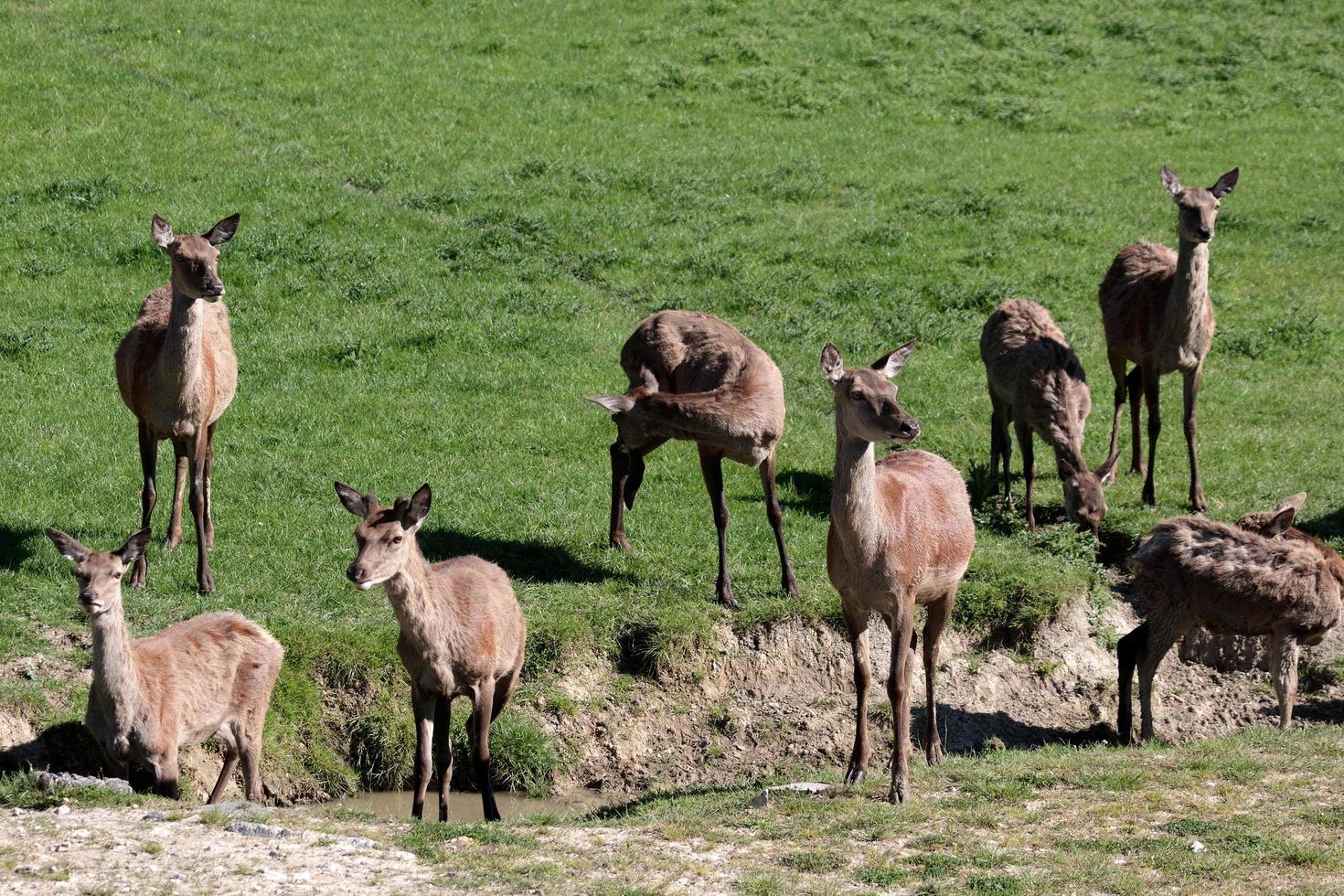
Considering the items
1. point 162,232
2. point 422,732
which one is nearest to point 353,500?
point 422,732

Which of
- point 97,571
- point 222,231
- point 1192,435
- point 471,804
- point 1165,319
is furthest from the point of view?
point 1165,319

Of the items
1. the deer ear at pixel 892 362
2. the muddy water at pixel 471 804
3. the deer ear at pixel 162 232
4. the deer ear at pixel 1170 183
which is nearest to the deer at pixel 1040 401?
the deer ear at pixel 1170 183

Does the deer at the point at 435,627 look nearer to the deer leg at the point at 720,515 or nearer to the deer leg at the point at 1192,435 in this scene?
the deer leg at the point at 720,515

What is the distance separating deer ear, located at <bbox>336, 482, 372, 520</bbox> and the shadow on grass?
3228 mm

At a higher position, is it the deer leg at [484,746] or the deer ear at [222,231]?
the deer ear at [222,231]

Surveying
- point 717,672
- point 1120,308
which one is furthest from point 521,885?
point 1120,308

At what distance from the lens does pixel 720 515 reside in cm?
1275

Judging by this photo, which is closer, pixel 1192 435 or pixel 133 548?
pixel 133 548

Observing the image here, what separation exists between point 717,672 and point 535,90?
51.2 ft

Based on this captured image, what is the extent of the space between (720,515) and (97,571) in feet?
16.6

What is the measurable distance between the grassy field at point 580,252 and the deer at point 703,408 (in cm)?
46

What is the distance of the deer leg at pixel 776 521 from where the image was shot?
12695mm

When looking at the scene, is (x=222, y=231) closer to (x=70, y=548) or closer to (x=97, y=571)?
(x=70, y=548)

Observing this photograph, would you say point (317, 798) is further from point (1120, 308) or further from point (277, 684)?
point (1120, 308)
